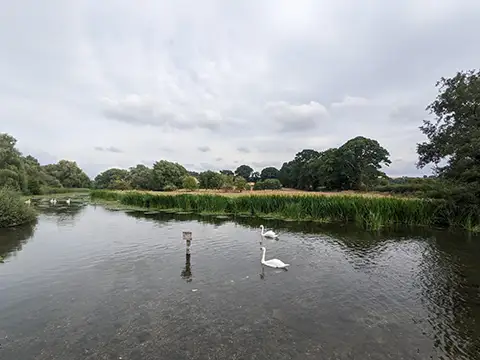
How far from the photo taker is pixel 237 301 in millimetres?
6352

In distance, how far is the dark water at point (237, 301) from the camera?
4.61m

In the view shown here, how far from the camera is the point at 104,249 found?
11172mm

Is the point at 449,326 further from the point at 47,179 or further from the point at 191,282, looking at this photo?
the point at 47,179

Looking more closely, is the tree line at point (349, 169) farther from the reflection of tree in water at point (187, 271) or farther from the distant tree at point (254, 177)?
the reflection of tree in water at point (187, 271)

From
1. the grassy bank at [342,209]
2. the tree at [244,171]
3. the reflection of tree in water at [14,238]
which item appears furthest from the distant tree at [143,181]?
the reflection of tree in water at [14,238]

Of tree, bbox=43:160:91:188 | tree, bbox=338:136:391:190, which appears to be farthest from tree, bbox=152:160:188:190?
tree, bbox=338:136:391:190

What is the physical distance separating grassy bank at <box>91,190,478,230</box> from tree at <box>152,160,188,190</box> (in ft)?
109

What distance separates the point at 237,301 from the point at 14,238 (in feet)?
39.6

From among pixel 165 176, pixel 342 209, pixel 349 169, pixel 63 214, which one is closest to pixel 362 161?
pixel 349 169

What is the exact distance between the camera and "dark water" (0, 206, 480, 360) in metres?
4.61

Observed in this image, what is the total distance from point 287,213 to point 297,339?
52.0 ft

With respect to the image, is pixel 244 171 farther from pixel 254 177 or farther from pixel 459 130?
pixel 459 130

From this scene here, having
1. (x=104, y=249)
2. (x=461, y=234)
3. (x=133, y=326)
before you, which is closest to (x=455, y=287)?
(x=133, y=326)

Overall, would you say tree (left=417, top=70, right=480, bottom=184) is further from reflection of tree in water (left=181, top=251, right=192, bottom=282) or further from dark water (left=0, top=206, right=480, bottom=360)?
reflection of tree in water (left=181, top=251, right=192, bottom=282)
